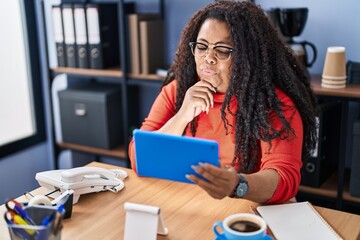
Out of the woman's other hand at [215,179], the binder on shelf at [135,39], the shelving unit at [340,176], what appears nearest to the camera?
the woman's other hand at [215,179]

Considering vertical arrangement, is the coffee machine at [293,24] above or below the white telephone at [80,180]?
above

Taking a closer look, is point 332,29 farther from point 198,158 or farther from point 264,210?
point 198,158

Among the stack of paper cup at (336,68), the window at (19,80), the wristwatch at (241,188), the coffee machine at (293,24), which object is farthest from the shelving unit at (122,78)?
the wristwatch at (241,188)

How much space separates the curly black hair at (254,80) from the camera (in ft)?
4.89

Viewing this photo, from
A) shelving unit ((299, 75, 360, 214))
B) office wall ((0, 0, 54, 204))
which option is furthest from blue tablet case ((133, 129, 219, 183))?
office wall ((0, 0, 54, 204))

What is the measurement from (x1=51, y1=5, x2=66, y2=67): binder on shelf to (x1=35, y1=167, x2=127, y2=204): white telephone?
4.75ft

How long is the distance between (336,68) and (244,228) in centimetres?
129

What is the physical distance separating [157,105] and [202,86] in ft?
0.77

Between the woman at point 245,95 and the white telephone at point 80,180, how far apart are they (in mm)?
266

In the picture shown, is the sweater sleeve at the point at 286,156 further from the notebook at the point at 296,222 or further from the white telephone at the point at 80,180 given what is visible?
the white telephone at the point at 80,180

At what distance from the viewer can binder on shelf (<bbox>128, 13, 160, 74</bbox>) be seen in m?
2.43

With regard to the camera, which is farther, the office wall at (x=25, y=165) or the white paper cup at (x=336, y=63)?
the office wall at (x=25, y=165)

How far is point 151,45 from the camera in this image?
2498 millimetres

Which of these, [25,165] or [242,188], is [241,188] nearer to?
[242,188]
